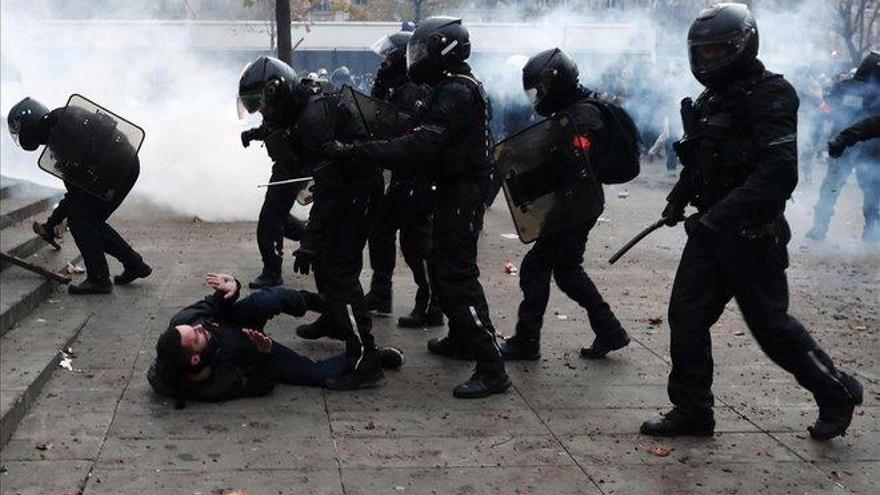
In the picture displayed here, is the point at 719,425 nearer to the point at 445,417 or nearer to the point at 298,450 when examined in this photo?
the point at 445,417

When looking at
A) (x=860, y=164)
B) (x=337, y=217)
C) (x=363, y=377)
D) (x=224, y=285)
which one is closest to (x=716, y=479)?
(x=363, y=377)

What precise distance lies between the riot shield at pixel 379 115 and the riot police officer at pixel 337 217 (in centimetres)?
66

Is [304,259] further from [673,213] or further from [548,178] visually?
[673,213]

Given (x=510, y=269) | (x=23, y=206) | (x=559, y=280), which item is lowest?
(x=510, y=269)

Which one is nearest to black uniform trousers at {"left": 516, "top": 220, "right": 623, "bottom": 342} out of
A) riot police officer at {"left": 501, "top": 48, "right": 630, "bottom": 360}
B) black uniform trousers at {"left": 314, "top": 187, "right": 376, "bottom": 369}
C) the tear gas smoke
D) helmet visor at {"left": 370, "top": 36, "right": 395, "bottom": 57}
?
riot police officer at {"left": 501, "top": 48, "right": 630, "bottom": 360}

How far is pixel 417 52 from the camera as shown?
5.42 metres

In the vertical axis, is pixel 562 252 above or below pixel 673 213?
below

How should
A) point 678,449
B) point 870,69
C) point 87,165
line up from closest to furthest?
point 678,449 < point 87,165 < point 870,69

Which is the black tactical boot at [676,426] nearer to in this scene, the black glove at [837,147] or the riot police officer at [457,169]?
the riot police officer at [457,169]

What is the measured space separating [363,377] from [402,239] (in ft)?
5.58

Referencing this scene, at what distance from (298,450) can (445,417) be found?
84cm

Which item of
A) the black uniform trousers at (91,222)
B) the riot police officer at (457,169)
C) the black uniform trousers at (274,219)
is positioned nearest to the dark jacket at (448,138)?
the riot police officer at (457,169)

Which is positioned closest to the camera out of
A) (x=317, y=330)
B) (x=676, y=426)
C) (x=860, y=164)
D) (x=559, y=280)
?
(x=676, y=426)

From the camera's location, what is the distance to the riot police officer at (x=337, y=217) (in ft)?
18.1
